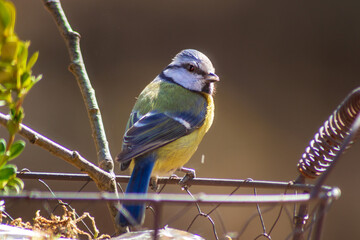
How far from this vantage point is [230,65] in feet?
10.6

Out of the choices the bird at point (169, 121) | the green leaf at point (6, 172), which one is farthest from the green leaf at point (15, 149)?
the bird at point (169, 121)

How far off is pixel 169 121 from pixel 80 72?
1.71ft

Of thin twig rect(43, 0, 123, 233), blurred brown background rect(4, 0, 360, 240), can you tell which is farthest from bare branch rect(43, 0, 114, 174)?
blurred brown background rect(4, 0, 360, 240)

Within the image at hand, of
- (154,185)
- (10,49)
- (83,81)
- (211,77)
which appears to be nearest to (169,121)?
(154,185)

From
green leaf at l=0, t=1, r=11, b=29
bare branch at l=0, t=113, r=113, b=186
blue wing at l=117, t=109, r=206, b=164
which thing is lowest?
blue wing at l=117, t=109, r=206, b=164

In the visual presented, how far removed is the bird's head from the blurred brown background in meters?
0.87

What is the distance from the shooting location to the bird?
1812mm

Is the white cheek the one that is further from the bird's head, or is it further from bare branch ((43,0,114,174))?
bare branch ((43,0,114,174))

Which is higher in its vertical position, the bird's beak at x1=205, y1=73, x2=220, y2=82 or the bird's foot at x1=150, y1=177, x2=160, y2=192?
the bird's beak at x1=205, y1=73, x2=220, y2=82

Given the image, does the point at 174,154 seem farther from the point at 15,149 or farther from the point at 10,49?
the point at 10,49

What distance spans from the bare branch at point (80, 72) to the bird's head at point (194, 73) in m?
0.77

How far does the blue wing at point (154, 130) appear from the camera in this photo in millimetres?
1812

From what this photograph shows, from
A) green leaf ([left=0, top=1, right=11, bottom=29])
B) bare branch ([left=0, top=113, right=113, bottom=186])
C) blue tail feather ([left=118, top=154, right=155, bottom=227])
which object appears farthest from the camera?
blue tail feather ([left=118, top=154, right=155, bottom=227])

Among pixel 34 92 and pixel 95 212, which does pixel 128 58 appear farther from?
→ pixel 95 212
